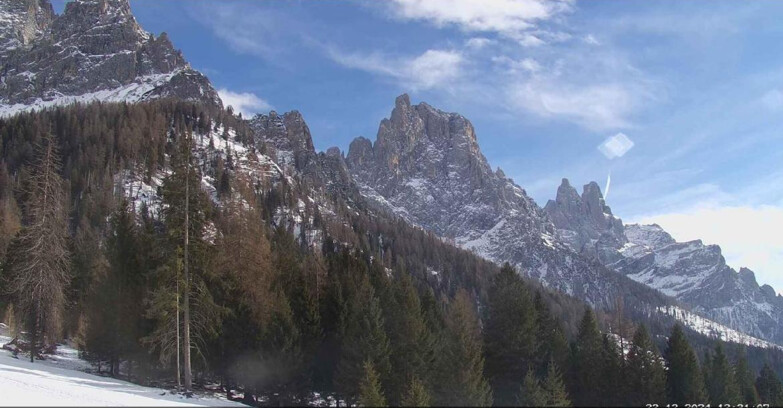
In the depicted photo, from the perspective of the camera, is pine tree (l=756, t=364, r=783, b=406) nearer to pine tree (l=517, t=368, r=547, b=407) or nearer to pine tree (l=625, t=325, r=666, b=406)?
pine tree (l=625, t=325, r=666, b=406)

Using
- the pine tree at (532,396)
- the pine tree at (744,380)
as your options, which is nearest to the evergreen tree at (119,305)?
the pine tree at (532,396)

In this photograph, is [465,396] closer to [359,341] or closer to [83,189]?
[359,341]

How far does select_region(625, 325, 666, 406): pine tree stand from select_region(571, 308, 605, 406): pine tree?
184 centimetres

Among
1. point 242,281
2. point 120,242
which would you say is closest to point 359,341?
point 242,281

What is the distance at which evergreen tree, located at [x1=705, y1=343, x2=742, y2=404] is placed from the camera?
43.7m

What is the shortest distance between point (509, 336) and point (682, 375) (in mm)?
13080

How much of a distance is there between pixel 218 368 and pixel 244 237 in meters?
8.50

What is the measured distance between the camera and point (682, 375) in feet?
134

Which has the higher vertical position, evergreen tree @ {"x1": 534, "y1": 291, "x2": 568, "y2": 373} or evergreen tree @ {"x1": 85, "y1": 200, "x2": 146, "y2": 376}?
evergreen tree @ {"x1": 85, "y1": 200, "x2": 146, "y2": 376}

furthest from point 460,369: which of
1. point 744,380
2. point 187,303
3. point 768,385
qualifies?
point 768,385

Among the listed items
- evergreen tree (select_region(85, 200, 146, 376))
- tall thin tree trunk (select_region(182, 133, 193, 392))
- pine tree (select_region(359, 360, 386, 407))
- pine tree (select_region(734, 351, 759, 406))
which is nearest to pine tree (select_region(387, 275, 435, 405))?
pine tree (select_region(359, 360, 386, 407))

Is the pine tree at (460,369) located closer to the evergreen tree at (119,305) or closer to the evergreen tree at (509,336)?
the evergreen tree at (509,336)

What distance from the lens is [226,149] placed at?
175m

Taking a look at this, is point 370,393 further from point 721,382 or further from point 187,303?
point 721,382
